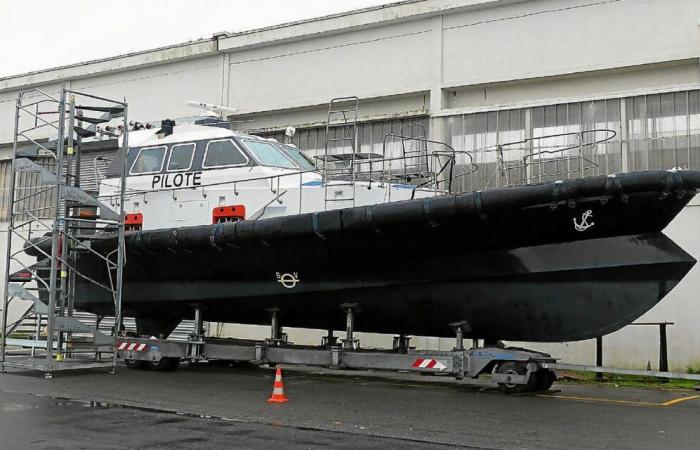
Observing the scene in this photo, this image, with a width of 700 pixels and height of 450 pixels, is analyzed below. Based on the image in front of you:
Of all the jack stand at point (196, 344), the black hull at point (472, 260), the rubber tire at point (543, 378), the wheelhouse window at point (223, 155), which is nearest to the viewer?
the black hull at point (472, 260)

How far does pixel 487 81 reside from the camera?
13836 mm

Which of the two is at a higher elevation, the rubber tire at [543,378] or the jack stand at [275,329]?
the jack stand at [275,329]

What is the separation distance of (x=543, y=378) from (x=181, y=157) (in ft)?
20.0

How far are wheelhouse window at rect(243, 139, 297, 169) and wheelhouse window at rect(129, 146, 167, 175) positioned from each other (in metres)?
1.50

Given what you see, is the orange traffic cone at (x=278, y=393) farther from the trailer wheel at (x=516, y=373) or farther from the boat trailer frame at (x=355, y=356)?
the trailer wheel at (x=516, y=373)

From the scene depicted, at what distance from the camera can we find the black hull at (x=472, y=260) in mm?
7789

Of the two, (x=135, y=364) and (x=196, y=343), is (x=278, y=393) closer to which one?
(x=196, y=343)

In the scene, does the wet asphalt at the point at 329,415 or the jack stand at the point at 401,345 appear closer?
the wet asphalt at the point at 329,415

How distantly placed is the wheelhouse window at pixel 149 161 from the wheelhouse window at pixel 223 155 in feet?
3.03

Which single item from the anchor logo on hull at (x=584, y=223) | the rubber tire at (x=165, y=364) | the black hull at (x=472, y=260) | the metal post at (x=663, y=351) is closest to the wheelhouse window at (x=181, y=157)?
the black hull at (x=472, y=260)

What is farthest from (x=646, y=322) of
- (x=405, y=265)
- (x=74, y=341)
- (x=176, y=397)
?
(x=74, y=341)

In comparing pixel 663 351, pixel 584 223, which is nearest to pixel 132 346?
pixel 584 223

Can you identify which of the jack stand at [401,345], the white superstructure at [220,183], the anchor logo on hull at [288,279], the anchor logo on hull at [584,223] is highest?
the white superstructure at [220,183]

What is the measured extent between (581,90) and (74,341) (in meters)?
9.68
